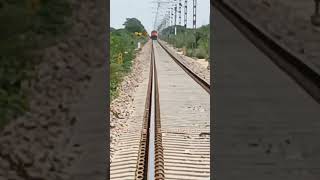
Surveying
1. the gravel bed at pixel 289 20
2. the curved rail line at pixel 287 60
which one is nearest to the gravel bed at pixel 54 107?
the curved rail line at pixel 287 60

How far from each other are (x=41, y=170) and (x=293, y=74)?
3.01 meters

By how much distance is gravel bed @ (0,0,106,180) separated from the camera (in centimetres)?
641

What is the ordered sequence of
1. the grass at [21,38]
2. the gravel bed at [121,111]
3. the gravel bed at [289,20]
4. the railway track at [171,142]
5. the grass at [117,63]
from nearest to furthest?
1. the grass at [21,38]
2. the railway track at [171,142]
3. the gravel bed at [121,111]
4. the gravel bed at [289,20]
5. the grass at [117,63]

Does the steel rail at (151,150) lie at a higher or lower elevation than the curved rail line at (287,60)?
lower

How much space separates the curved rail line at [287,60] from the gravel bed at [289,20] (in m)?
1.37

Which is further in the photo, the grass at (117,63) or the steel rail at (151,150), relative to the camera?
the grass at (117,63)

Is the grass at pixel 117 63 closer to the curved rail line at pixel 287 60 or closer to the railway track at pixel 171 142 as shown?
the railway track at pixel 171 142

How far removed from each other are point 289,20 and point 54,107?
1128 centimetres

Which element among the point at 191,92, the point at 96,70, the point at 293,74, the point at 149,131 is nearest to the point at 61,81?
the point at 96,70

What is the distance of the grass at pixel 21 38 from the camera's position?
620 cm

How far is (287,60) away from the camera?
7.68 m

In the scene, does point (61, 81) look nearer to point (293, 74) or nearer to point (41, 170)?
point (41, 170)

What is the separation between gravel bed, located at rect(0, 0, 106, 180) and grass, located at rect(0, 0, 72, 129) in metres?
0.11

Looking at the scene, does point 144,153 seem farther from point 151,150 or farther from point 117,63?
point 117,63
